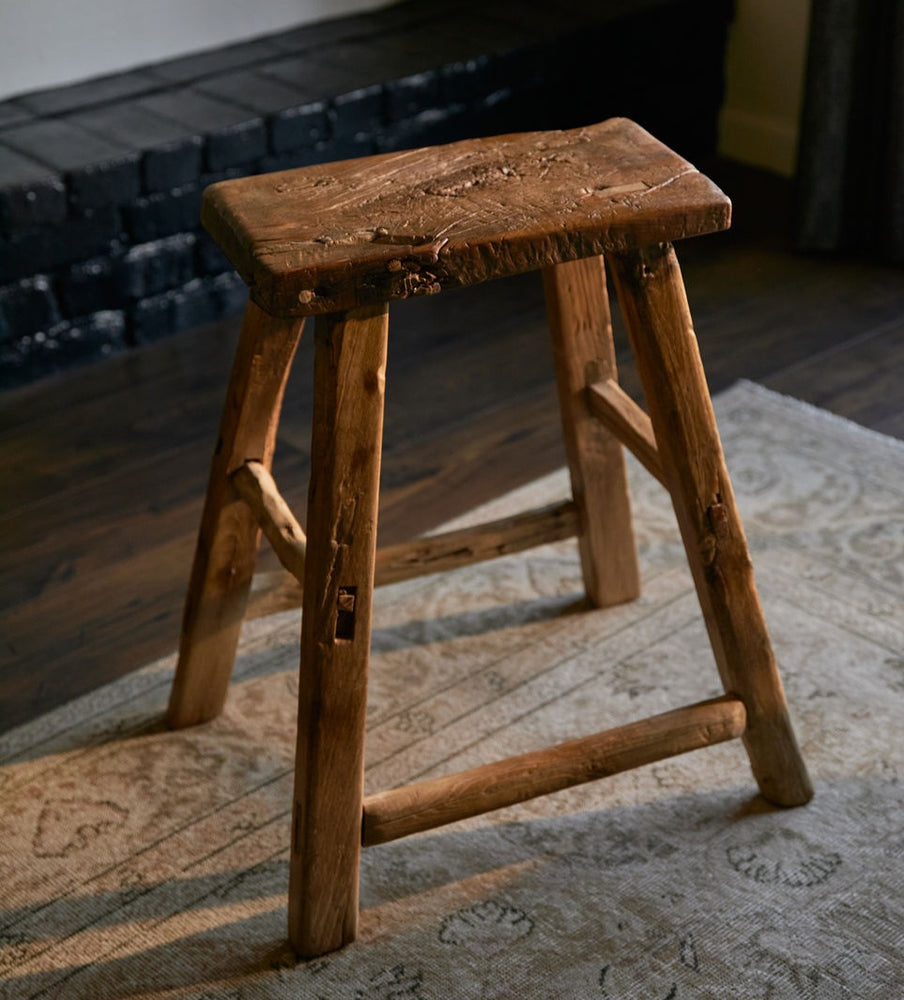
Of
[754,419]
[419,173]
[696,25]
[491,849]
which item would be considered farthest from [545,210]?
[696,25]

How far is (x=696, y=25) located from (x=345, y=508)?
223 cm

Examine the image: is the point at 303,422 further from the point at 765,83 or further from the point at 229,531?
the point at 765,83

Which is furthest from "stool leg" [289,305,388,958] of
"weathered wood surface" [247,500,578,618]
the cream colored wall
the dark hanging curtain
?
the cream colored wall

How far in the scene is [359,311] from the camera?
3.55 ft

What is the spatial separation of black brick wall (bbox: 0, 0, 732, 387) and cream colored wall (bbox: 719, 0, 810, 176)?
0.28 feet

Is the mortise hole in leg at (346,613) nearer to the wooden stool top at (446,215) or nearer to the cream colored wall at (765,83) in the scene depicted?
the wooden stool top at (446,215)

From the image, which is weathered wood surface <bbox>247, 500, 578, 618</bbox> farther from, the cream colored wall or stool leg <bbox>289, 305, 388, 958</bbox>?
the cream colored wall

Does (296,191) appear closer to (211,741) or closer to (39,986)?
(211,741)

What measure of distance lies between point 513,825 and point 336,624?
0.39m

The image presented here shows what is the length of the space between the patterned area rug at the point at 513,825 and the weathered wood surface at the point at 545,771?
131 millimetres

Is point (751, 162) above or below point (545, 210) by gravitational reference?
below

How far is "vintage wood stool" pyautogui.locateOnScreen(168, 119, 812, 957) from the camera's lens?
43.1 inches

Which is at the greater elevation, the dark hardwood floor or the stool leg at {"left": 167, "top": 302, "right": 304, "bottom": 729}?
the stool leg at {"left": 167, "top": 302, "right": 304, "bottom": 729}

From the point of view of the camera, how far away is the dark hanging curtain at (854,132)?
2.55 meters
